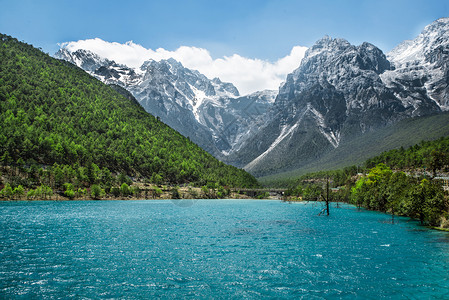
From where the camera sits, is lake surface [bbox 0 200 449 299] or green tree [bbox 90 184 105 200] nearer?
lake surface [bbox 0 200 449 299]

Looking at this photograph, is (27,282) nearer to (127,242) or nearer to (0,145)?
(127,242)

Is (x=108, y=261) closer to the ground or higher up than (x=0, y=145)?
closer to the ground

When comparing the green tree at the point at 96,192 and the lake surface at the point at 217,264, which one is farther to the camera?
Answer: the green tree at the point at 96,192

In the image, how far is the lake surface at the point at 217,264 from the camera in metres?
29.6

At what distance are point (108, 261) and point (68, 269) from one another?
16.8ft

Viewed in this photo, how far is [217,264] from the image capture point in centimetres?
3941

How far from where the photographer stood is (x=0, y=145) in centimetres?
16538

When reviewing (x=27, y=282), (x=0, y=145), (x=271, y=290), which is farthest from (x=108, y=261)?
(x=0, y=145)

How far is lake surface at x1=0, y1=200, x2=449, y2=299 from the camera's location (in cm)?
2956

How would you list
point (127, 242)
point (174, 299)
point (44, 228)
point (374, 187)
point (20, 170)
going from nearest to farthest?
point (174, 299), point (127, 242), point (44, 228), point (374, 187), point (20, 170)

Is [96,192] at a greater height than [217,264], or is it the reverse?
[96,192]

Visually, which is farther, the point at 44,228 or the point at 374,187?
the point at 374,187

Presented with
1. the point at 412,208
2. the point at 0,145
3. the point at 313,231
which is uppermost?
the point at 0,145

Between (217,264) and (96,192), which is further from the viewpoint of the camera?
(96,192)
